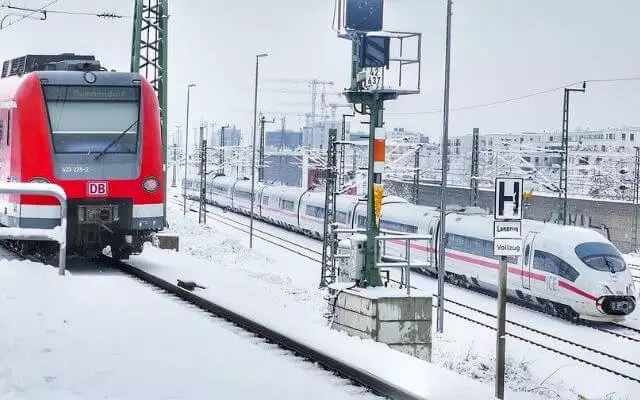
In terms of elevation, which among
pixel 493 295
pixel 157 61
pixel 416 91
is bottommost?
pixel 493 295

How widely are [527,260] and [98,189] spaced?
660 inches

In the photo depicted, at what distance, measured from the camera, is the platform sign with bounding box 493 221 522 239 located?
392 inches

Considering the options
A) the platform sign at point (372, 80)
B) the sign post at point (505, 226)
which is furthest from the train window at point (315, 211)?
the sign post at point (505, 226)

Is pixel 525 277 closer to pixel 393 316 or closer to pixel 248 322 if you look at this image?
pixel 393 316

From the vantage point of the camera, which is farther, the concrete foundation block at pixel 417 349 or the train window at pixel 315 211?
the train window at pixel 315 211

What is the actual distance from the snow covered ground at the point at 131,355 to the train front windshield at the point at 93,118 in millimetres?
3983

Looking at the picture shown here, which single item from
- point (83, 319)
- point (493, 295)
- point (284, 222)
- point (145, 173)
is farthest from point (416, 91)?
point (284, 222)

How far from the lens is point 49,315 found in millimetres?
8672

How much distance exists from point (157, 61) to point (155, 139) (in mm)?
11593

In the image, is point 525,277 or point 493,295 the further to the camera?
point 493,295

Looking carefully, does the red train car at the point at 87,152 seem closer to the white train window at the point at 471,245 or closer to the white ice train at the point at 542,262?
the white ice train at the point at 542,262

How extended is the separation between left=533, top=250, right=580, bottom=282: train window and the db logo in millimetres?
15677

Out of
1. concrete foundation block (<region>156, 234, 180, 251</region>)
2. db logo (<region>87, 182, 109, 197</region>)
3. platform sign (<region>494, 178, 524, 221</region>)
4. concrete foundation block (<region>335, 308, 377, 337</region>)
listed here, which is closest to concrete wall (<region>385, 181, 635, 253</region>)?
concrete foundation block (<region>156, 234, 180, 251</region>)

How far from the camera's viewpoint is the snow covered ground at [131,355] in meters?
6.23
